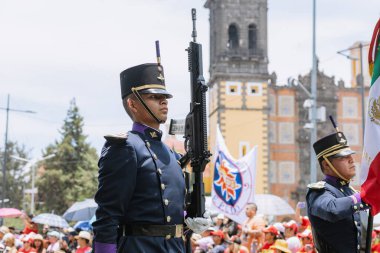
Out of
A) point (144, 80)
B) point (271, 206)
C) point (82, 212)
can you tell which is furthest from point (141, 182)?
point (271, 206)

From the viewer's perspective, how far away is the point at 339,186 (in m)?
5.91

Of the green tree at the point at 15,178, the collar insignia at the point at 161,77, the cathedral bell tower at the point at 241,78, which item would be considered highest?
the cathedral bell tower at the point at 241,78

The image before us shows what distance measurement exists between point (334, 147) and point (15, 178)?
58.7m

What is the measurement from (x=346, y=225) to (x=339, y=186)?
0.37 meters

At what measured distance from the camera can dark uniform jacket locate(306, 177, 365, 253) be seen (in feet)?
17.9

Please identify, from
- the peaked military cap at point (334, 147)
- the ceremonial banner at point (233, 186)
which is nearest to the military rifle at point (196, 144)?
the peaked military cap at point (334, 147)

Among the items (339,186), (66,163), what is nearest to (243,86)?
(66,163)

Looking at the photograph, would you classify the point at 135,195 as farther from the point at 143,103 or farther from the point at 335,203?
the point at 335,203

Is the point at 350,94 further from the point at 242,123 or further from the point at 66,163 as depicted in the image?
the point at 66,163

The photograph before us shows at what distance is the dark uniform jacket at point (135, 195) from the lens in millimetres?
4504

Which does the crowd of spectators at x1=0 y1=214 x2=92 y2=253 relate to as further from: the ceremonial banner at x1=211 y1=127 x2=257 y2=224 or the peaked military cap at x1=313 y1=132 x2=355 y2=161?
the peaked military cap at x1=313 y1=132 x2=355 y2=161

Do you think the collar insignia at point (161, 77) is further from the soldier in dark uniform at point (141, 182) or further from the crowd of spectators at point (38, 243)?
the crowd of spectators at point (38, 243)

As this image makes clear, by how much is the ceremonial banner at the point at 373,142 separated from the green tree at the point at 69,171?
162 feet

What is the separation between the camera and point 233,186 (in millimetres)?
15758
